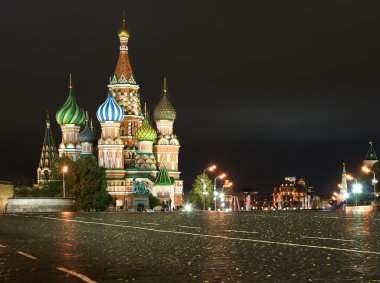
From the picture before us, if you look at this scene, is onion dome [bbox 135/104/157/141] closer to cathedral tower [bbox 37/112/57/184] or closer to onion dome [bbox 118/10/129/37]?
onion dome [bbox 118/10/129/37]

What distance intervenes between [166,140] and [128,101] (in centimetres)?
905

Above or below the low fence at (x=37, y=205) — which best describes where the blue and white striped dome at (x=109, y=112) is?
above

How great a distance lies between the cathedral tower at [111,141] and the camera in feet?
431

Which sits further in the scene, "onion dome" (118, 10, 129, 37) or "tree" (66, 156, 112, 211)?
"onion dome" (118, 10, 129, 37)

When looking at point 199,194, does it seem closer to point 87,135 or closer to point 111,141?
point 111,141

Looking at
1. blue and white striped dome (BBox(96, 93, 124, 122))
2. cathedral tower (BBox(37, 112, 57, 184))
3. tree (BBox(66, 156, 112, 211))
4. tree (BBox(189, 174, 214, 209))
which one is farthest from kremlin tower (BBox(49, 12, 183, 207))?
cathedral tower (BBox(37, 112, 57, 184))

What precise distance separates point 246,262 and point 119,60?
132315 millimetres

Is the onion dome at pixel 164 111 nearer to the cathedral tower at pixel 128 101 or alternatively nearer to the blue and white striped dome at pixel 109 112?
the cathedral tower at pixel 128 101

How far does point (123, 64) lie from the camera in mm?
143375

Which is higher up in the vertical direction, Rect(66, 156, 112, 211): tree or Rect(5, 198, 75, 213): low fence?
Rect(66, 156, 112, 211): tree

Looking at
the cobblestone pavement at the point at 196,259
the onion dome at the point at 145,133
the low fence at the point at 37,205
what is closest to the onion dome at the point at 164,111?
the onion dome at the point at 145,133

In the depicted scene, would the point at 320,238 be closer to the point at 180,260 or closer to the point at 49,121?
the point at 180,260

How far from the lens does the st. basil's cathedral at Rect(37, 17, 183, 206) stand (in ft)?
433

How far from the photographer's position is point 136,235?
23609mm
